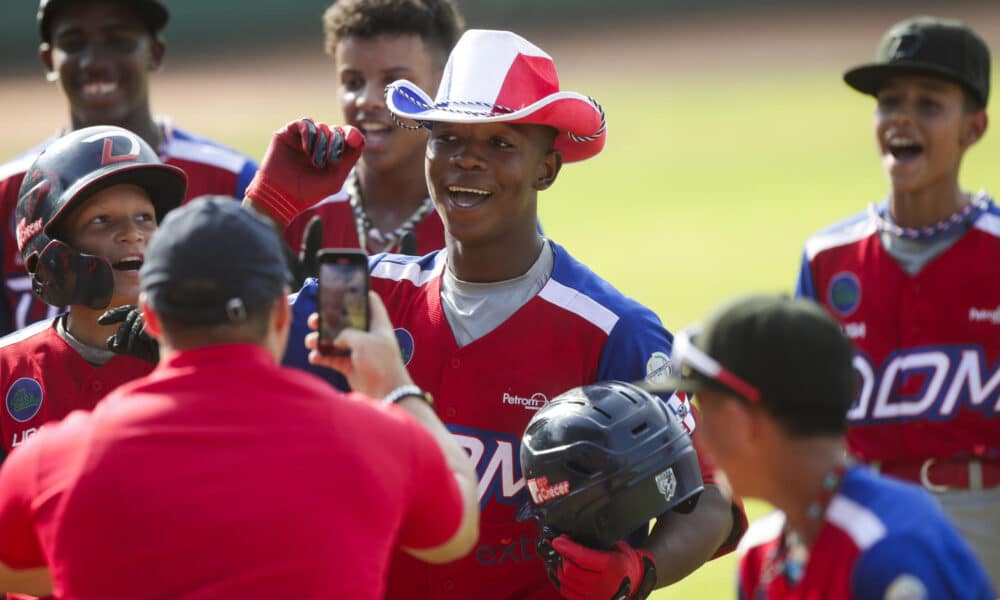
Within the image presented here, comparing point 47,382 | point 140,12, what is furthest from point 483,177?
point 140,12

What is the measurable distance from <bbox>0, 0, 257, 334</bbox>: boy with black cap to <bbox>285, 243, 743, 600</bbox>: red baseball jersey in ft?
8.57

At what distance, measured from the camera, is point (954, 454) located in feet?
16.5

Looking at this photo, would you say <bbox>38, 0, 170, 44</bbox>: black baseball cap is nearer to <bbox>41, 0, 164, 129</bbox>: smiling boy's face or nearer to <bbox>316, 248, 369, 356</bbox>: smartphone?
<bbox>41, 0, 164, 129</bbox>: smiling boy's face

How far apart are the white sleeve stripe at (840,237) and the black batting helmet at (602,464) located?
169 centimetres

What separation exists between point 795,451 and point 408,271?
2.06m

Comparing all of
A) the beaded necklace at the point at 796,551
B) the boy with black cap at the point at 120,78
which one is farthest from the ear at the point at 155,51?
the beaded necklace at the point at 796,551

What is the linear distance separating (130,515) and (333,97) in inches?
1077

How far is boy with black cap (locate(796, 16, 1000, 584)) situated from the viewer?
5.04 m

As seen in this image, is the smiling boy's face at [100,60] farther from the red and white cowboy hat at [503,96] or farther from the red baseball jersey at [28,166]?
the red and white cowboy hat at [503,96]

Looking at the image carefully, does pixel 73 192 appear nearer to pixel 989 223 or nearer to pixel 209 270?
pixel 209 270

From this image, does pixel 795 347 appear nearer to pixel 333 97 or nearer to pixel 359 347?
pixel 359 347

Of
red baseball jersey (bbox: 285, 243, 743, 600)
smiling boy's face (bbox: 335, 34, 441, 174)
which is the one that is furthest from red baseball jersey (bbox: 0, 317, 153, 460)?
smiling boy's face (bbox: 335, 34, 441, 174)

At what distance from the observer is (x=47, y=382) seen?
4438mm

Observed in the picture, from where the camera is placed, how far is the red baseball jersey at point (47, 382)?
4.42 metres
